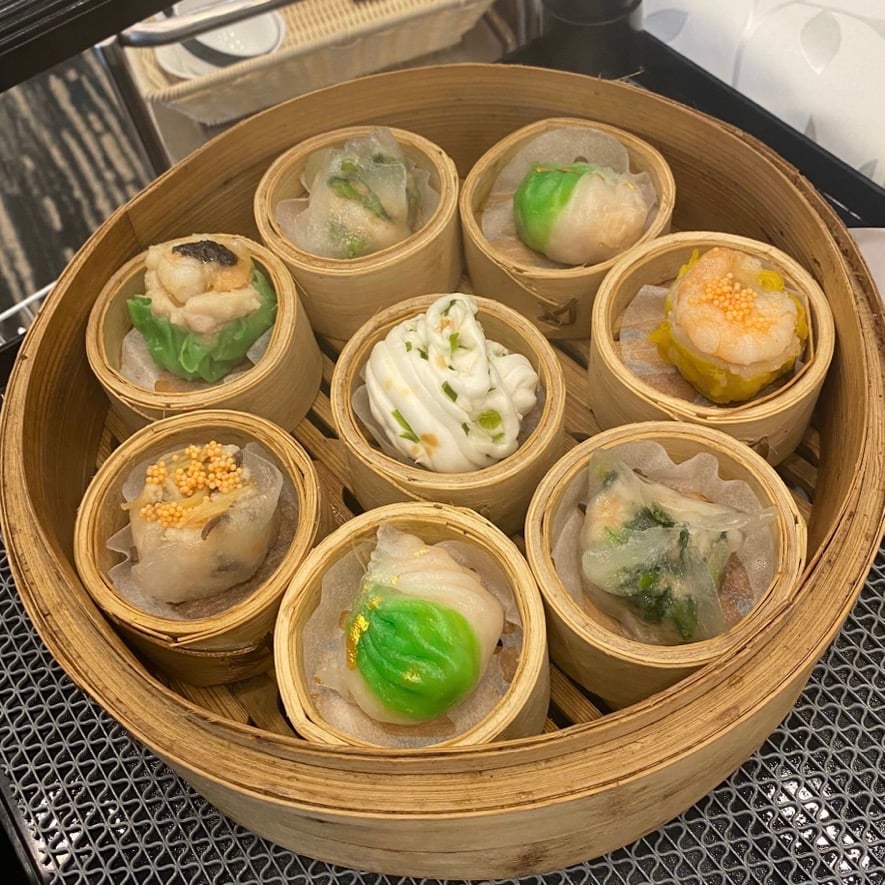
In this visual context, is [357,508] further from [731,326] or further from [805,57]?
[805,57]

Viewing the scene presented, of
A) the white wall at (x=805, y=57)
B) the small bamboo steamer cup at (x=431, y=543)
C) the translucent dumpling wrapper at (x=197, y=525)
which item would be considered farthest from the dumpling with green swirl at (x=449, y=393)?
the white wall at (x=805, y=57)

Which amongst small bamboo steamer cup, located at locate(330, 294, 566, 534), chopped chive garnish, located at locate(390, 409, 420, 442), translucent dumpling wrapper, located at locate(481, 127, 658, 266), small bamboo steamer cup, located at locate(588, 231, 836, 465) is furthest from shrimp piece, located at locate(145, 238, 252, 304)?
small bamboo steamer cup, located at locate(588, 231, 836, 465)

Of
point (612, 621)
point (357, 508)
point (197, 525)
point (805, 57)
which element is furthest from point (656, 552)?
point (805, 57)

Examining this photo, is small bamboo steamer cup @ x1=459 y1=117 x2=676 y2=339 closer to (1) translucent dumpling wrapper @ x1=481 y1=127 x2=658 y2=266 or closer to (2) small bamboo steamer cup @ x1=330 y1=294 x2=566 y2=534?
(1) translucent dumpling wrapper @ x1=481 y1=127 x2=658 y2=266

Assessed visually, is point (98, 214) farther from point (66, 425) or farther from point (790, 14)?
point (790, 14)

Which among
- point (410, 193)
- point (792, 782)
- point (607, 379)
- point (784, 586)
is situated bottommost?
point (792, 782)

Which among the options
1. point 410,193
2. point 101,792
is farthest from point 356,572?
point 410,193

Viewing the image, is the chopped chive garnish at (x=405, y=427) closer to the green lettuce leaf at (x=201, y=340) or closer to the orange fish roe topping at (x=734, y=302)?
the green lettuce leaf at (x=201, y=340)
